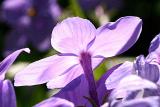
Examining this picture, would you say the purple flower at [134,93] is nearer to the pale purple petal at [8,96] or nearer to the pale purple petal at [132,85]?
the pale purple petal at [132,85]

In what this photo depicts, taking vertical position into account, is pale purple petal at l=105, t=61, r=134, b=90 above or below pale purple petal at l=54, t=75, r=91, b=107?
above

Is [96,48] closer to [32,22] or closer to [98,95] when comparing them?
[98,95]

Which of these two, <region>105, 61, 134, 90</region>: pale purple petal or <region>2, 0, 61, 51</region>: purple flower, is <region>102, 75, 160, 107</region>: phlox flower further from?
<region>2, 0, 61, 51</region>: purple flower

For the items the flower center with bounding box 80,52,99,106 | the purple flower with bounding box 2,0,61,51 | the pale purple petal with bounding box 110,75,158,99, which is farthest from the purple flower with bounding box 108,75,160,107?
the purple flower with bounding box 2,0,61,51

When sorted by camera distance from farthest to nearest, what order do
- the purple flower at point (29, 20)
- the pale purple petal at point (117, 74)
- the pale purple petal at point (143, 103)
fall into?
the purple flower at point (29, 20), the pale purple petal at point (117, 74), the pale purple petal at point (143, 103)

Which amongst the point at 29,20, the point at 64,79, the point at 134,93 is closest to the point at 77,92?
the point at 64,79

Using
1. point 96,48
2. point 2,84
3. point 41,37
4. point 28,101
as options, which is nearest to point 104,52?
point 96,48

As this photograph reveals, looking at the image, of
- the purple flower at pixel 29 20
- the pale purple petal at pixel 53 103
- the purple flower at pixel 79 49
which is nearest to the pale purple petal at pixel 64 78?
the purple flower at pixel 79 49
